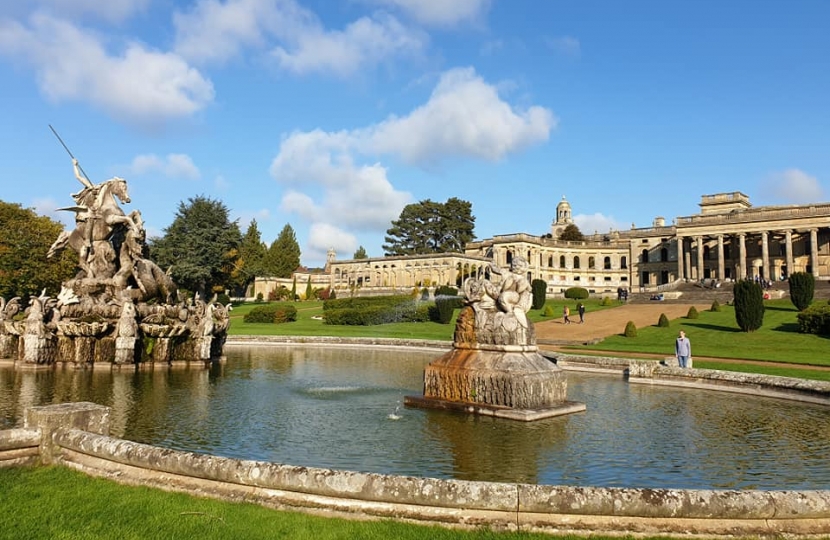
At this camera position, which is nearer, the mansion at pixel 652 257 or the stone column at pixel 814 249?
the stone column at pixel 814 249

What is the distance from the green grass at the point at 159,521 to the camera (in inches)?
199

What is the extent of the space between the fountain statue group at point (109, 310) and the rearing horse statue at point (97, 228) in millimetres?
31

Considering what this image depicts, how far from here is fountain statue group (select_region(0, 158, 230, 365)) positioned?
18.1 meters

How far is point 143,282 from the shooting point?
20.6m

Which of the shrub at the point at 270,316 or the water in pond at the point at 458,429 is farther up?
the shrub at the point at 270,316

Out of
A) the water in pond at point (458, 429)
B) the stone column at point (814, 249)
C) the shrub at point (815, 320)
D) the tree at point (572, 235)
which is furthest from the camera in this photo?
the tree at point (572, 235)

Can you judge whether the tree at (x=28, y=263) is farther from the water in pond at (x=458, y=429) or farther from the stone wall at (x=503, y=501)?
the stone wall at (x=503, y=501)

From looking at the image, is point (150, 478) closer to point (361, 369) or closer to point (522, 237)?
point (361, 369)

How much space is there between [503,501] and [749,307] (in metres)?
37.3

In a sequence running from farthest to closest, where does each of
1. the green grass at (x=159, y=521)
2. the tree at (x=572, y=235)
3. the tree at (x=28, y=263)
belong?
1. the tree at (x=572, y=235)
2. the tree at (x=28, y=263)
3. the green grass at (x=159, y=521)

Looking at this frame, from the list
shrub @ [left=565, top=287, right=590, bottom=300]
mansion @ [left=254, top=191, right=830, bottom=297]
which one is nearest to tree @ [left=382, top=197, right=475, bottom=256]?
mansion @ [left=254, top=191, right=830, bottom=297]

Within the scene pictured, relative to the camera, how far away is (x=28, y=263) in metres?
39.8

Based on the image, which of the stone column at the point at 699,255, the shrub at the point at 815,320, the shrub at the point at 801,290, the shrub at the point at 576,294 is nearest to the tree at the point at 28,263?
the shrub at the point at 815,320

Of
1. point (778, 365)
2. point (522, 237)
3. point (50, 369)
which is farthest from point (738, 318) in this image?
point (522, 237)
